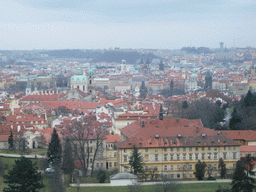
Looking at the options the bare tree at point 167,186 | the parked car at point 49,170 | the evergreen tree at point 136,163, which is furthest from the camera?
the parked car at point 49,170

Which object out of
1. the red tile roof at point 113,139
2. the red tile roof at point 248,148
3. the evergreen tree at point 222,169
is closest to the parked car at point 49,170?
the red tile roof at point 113,139

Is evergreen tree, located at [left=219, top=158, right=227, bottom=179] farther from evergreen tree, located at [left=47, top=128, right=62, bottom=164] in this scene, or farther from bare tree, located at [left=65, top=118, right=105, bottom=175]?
evergreen tree, located at [left=47, top=128, right=62, bottom=164]

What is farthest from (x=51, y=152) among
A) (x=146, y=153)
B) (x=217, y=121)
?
(x=217, y=121)

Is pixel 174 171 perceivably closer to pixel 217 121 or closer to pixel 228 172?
pixel 228 172

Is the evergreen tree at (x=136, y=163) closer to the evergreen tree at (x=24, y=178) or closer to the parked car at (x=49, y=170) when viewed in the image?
the parked car at (x=49, y=170)

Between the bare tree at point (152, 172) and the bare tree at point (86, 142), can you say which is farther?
the bare tree at point (86, 142)

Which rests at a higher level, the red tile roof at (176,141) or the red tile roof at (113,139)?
the red tile roof at (176,141)

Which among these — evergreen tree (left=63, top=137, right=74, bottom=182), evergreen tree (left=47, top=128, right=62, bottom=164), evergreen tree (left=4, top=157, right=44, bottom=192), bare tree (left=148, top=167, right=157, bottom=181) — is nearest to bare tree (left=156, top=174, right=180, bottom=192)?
bare tree (left=148, top=167, right=157, bottom=181)

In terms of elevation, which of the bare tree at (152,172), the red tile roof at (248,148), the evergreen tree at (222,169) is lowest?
the bare tree at (152,172)

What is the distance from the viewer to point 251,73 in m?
172

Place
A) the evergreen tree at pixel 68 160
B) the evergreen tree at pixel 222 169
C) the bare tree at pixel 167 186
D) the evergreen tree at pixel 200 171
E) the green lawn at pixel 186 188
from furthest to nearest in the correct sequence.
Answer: the evergreen tree at pixel 222 169, the evergreen tree at pixel 200 171, the evergreen tree at pixel 68 160, the green lawn at pixel 186 188, the bare tree at pixel 167 186

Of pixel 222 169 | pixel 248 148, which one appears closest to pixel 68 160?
pixel 222 169

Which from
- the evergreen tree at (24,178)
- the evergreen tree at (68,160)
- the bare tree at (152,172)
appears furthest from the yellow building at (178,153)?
the evergreen tree at (24,178)

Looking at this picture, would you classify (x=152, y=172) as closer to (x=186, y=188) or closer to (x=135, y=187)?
(x=186, y=188)
